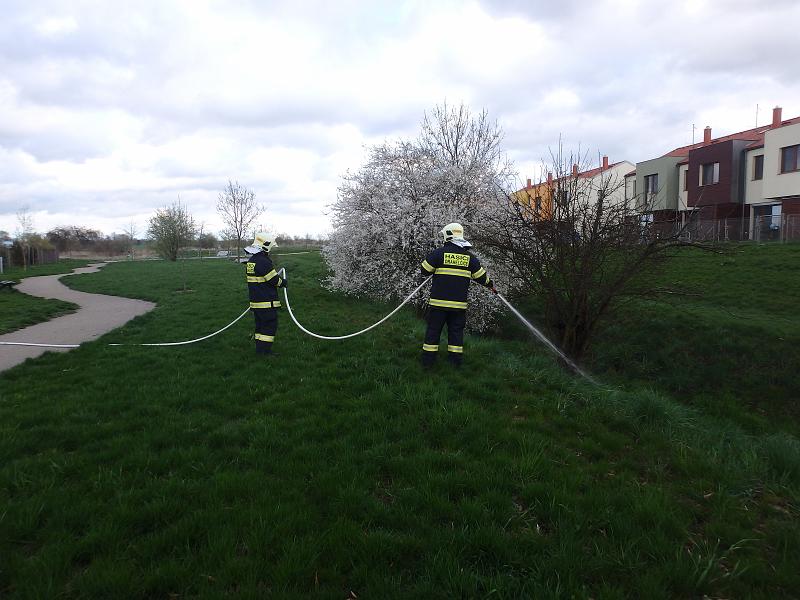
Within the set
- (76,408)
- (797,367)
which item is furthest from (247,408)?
(797,367)

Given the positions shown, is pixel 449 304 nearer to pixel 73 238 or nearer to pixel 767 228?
pixel 767 228

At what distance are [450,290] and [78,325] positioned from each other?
863 cm

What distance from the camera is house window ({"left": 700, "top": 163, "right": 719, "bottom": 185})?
30547 mm

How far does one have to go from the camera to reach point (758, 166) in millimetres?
28656

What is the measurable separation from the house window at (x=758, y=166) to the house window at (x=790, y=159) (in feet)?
4.89

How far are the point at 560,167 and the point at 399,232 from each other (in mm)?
4395

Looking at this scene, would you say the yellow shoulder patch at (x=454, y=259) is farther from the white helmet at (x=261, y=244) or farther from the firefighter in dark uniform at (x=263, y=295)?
the white helmet at (x=261, y=244)

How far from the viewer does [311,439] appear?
13.4 ft

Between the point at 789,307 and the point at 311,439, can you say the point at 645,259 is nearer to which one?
the point at 311,439

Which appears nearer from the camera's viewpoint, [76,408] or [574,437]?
[574,437]

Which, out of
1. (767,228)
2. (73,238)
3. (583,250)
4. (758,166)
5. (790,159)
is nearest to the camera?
(583,250)

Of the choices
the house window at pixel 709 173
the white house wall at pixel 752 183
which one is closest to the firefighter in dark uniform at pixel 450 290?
the white house wall at pixel 752 183

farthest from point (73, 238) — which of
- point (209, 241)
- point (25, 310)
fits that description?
point (25, 310)

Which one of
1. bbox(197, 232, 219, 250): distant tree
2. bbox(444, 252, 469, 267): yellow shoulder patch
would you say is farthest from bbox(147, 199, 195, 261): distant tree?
bbox(444, 252, 469, 267): yellow shoulder patch
